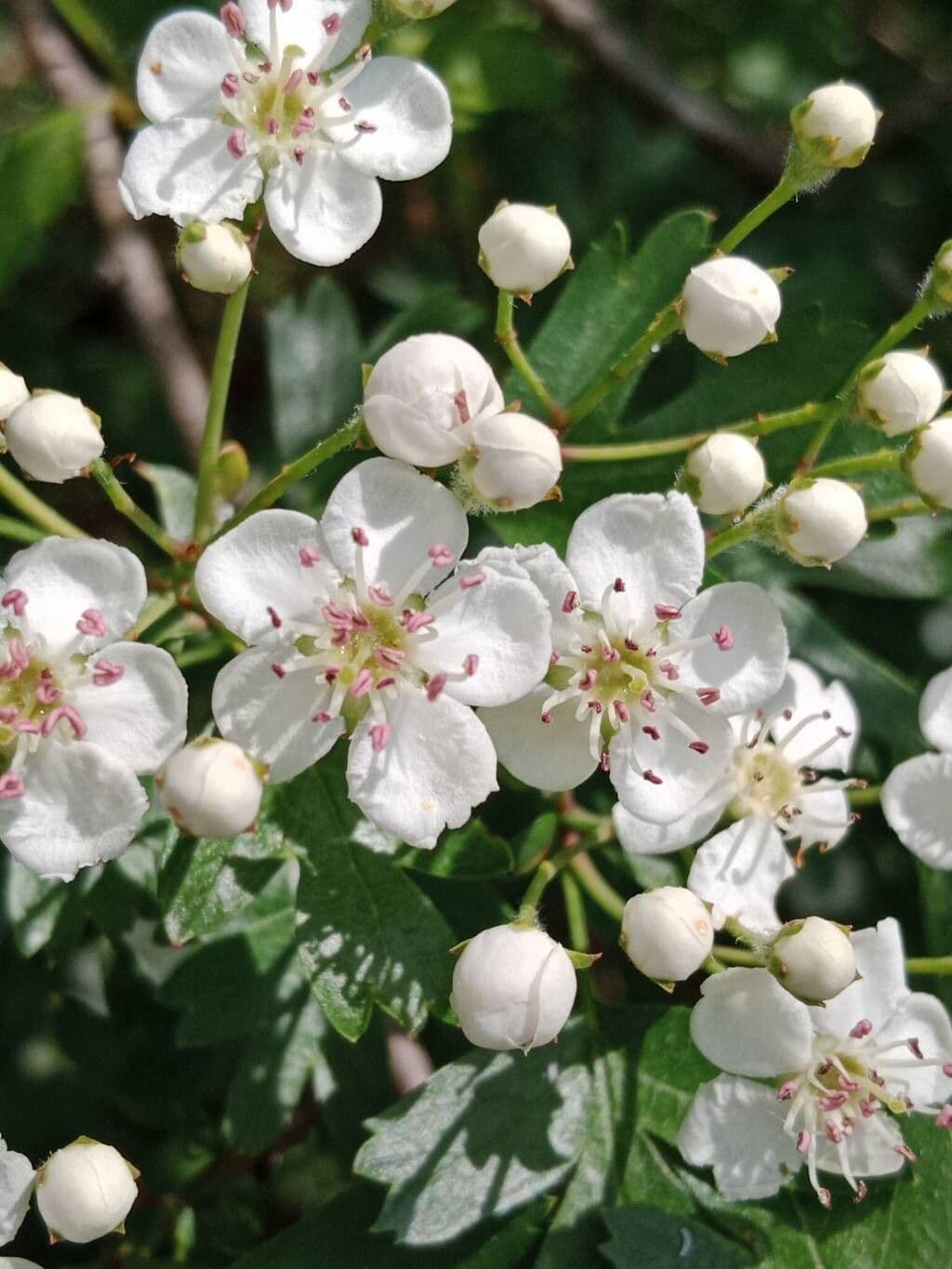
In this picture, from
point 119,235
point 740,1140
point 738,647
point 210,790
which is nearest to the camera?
point 210,790

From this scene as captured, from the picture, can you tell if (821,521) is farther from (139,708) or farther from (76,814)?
(76,814)

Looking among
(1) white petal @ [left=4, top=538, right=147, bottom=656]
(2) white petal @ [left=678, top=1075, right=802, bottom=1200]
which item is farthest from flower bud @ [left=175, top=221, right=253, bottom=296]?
(2) white petal @ [left=678, top=1075, right=802, bottom=1200]

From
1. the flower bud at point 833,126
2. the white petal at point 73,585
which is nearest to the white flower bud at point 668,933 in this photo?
the white petal at point 73,585

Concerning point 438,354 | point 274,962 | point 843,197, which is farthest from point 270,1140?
point 843,197

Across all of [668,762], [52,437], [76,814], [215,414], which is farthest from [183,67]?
[668,762]

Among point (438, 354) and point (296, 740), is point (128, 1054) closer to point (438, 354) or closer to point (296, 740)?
point (296, 740)

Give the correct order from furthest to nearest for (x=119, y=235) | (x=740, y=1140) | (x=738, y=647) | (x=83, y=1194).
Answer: (x=119, y=235), (x=740, y=1140), (x=738, y=647), (x=83, y=1194)
